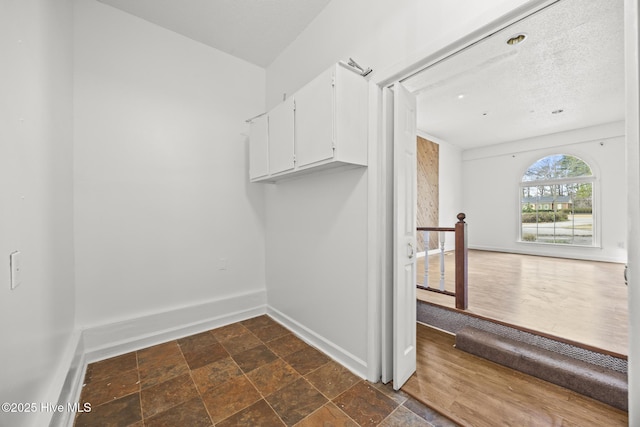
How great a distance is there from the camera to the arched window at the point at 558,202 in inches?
233

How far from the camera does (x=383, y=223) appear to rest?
1.82 metres

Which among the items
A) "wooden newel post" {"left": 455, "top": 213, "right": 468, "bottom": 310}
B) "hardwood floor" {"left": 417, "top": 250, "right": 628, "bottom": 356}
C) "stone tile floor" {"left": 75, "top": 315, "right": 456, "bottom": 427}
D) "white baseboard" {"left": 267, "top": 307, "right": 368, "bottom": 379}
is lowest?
"stone tile floor" {"left": 75, "top": 315, "right": 456, "bottom": 427}

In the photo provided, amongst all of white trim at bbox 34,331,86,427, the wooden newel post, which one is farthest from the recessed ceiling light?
white trim at bbox 34,331,86,427

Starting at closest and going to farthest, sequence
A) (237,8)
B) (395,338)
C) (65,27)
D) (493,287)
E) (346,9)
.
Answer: (395,338), (65,27), (346,9), (237,8), (493,287)

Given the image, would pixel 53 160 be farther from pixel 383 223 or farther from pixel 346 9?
pixel 346 9

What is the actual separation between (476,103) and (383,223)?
Answer: 13.3 ft

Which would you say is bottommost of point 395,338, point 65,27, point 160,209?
point 395,338

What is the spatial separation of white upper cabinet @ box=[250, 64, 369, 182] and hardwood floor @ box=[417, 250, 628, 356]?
6.99ft

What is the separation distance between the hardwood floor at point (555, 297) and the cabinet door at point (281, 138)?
2.24m

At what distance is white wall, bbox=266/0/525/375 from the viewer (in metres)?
1.54

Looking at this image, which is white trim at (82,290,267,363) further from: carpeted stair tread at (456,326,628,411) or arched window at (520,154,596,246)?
arched window at (520,154,596,246)

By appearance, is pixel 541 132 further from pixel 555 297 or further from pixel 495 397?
pixel 495 397

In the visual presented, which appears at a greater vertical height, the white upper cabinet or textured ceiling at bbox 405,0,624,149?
textured ceiling at bbox 405,0,624,149

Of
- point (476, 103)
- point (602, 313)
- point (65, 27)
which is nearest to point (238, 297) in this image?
point (65, 27)
